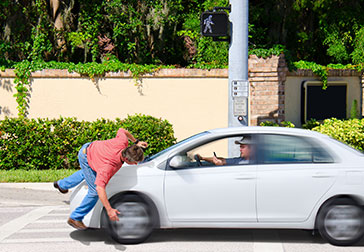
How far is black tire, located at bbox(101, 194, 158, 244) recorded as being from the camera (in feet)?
22.7

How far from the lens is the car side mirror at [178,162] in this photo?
7.04 metres

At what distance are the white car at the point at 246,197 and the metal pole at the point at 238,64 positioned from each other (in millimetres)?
3593

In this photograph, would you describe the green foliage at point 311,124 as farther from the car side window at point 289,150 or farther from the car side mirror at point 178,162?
the car side mirror at point 178,162

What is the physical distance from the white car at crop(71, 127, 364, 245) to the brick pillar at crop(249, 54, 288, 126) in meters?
7.44

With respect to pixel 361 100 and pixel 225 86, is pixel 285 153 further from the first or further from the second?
pixel 361 100

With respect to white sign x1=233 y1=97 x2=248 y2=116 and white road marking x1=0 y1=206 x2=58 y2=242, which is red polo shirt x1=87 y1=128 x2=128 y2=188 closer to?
white road marking x1=0 y1=206 x2=58 y2=242

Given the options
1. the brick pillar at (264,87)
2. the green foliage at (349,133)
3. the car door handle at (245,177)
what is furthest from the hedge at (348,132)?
the car door handle at (245,177)

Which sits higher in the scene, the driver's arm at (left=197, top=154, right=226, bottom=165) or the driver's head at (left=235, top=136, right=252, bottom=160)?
the driver's head at (left=235, top=136, right=252, bottom=160)

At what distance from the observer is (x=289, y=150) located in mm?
7098

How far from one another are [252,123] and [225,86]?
121 cm

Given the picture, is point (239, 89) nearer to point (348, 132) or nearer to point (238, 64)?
point (238, 64)

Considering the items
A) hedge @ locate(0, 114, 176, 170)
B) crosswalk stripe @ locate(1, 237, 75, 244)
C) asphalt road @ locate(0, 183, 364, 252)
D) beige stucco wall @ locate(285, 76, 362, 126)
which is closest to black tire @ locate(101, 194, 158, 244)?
asphalt road @ locate(0, 183, 364, 252)

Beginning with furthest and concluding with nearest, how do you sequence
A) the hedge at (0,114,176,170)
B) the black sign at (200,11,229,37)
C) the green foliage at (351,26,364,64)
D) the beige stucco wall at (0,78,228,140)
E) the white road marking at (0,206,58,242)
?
the green foliage at (351,26,364,64), the beige stucco wall at (0,78,228,140), the hedge at (0,114,176,170), the black sign at (200,11,229,37), the white road marking at (0,206,58,242)

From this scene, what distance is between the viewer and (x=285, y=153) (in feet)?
23.2
